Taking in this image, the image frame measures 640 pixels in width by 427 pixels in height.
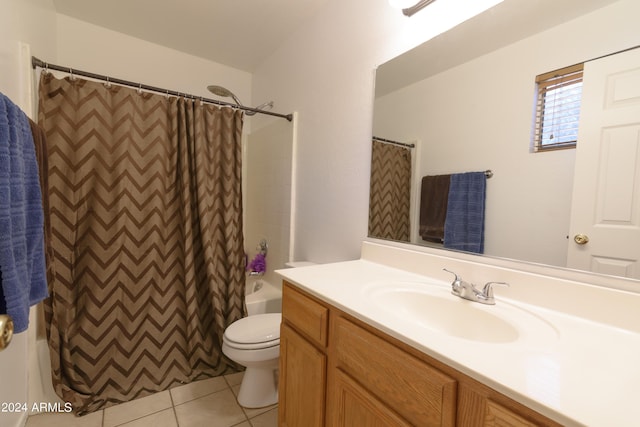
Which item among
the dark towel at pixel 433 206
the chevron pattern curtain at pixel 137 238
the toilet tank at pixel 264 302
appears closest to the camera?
the dark towel at pixel 433 206

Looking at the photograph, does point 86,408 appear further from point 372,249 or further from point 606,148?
point 606,148

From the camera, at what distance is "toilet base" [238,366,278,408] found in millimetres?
1490

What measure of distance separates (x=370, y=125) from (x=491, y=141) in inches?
23.1

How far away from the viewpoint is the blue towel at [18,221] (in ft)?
2.26

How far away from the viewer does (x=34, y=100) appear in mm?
1405

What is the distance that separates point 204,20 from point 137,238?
1.57m

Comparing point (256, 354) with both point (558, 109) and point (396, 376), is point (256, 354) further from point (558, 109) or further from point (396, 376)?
point (558, 109)

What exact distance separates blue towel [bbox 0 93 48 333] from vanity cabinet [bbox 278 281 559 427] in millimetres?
782

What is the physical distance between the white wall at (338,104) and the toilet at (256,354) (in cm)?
53

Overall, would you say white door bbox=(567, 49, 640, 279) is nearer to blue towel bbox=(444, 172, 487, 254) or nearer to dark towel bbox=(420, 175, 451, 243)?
blue towel bbox=(444, 172, 487, 254)

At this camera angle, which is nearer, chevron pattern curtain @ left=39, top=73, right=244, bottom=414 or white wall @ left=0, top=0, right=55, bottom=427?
white wall @ left=0, top=0, right=55, bottom=427

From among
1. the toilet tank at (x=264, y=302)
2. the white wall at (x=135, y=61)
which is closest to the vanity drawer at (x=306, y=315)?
the toilet tank at (x=264, y=302)

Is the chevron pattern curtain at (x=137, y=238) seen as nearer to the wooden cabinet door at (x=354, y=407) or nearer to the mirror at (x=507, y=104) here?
the wooden cabinet door at (x=354, y=407)

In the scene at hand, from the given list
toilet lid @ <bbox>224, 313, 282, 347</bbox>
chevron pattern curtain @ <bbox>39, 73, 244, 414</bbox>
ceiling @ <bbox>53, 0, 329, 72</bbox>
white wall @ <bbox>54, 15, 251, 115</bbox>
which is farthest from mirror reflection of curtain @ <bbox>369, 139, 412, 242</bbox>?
white wall @ <bbox>54, 15, 251, 115</bbox>
